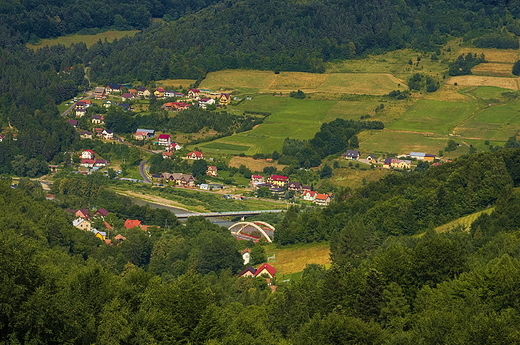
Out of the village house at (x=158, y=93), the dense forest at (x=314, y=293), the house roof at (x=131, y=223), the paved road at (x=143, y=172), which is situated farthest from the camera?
the village house at (x=158, y=93)

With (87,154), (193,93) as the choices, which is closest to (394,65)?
(193,93)

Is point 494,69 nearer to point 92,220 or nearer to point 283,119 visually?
point 283,119

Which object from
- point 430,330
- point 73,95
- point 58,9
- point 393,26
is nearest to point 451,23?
point 393,26

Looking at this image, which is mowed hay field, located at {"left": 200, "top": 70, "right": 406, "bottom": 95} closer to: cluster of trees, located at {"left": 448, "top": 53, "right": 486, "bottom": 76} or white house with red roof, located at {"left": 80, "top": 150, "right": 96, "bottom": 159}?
cluster of trees, located at {"left": 448, "top": 53, "right": 486, "bottom": 76}

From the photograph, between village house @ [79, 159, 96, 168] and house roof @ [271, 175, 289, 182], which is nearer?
house roof @ [271, 175, 289, 182]

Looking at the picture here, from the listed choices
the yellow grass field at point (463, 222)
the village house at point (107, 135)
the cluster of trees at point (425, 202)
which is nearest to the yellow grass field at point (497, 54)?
the village house at point (107, 135)

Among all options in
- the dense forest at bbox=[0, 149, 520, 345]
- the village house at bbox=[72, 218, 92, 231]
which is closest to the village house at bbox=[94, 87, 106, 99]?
the village house at bbox=[72, 218, 92, 231]

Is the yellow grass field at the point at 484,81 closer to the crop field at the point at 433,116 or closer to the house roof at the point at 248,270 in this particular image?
the crop field at the point at 433,116
